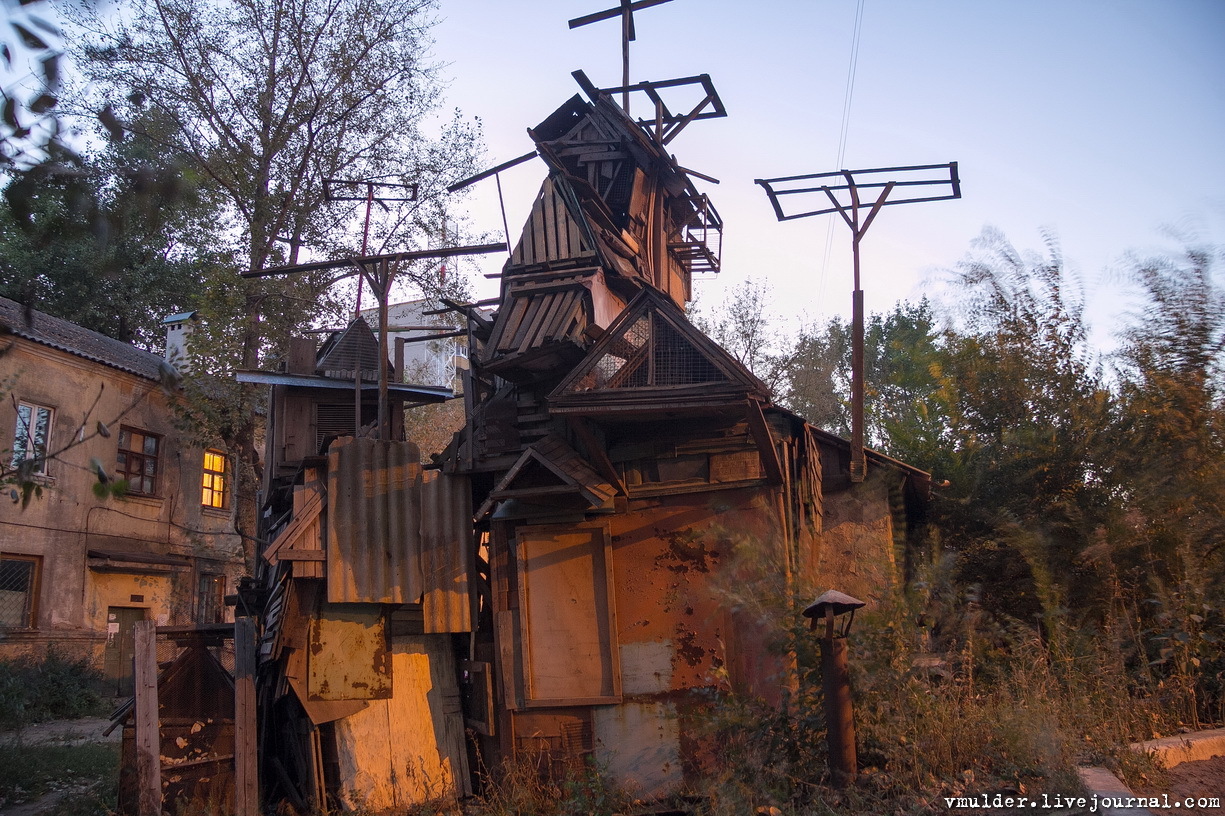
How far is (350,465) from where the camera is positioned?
11047mm

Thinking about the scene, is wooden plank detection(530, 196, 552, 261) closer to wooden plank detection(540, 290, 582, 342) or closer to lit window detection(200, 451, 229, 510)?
wooden plank detection(540, 290, 582, 342)

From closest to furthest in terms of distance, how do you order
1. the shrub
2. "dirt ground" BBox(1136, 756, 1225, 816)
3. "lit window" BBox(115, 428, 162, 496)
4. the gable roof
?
"dirt ground" BBox(1136, 756, 1225, 816), the shrub, the gable roof, "lit window" BBox(115, 428, 162, 496)

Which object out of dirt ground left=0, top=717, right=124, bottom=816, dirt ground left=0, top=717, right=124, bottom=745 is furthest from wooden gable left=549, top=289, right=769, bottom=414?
dirt ground left=0, top=717, right=124, bottom=745

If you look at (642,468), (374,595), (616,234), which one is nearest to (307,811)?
(374,595)

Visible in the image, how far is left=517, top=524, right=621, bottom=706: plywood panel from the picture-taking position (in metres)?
9.92

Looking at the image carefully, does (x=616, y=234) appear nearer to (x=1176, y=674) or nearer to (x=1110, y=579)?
(x=1110, y=579)

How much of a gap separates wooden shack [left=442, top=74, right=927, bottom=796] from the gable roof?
1139cm

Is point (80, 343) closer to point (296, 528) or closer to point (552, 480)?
point (296, 528)

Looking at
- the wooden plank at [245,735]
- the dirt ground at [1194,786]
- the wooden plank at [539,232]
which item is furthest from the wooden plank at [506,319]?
the dirt ground at [1194,786]

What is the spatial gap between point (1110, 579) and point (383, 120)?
66.5 feet

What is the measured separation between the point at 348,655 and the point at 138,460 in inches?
574

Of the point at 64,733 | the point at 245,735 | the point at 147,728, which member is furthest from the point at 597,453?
the point at 64,733

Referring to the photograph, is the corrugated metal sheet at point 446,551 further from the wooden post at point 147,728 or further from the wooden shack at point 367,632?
the wooden post at point 147,728

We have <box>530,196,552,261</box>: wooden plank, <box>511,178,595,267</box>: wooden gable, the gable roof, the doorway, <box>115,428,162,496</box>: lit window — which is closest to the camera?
<box>511,178,595,267</box>: wooden gable
